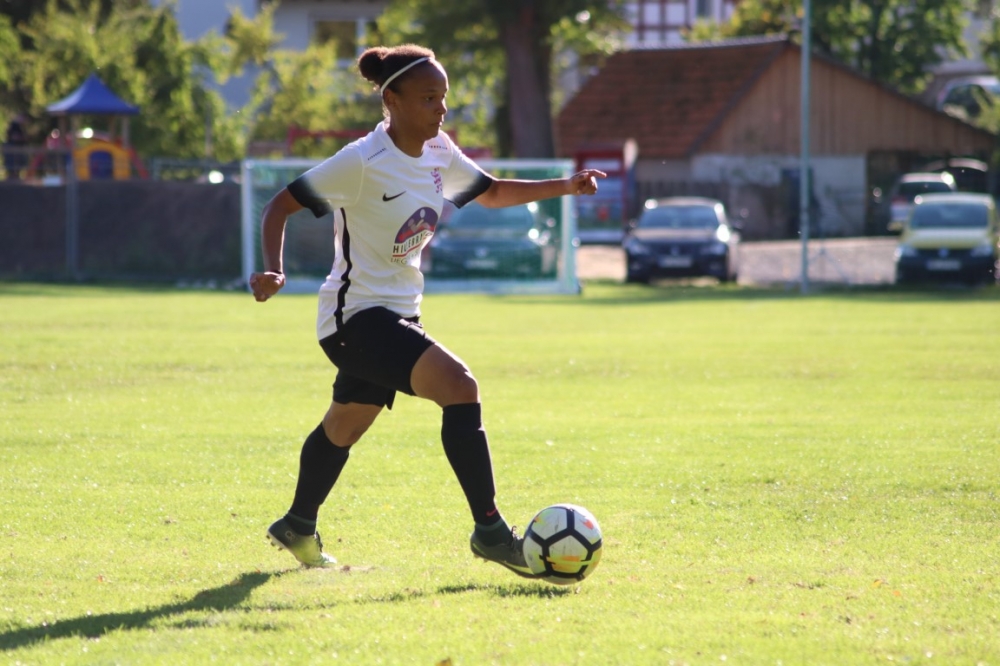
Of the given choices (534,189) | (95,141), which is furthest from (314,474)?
(95,141)

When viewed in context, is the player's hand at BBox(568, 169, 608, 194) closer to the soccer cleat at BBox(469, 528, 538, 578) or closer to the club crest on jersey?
the club crest on jersey

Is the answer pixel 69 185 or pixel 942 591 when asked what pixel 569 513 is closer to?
pixel 942 591

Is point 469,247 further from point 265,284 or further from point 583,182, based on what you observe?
point 265,284

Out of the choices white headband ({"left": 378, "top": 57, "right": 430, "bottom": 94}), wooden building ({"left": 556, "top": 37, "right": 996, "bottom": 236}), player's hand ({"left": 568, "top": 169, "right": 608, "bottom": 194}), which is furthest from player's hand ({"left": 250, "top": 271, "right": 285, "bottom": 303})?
wooden building ({"left": 556, "top": 37, "right": 996, "bottom": 236})

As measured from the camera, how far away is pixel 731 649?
4242mm

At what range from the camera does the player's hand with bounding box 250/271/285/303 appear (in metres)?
4.86

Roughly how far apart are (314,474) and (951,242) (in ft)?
75.0

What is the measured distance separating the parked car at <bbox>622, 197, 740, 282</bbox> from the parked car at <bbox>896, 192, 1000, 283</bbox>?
11.0ft

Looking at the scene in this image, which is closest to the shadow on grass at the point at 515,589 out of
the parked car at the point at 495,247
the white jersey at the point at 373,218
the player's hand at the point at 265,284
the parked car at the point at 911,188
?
the white jersey at the point at 373,218

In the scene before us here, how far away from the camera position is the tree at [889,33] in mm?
55906

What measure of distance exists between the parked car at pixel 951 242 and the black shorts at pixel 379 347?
2277 centimetres

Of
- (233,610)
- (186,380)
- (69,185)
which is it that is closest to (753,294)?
(69,185)

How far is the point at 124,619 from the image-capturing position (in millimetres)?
4668

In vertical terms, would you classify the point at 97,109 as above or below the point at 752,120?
below
